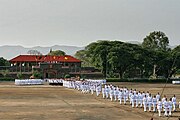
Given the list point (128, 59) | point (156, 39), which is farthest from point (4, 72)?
point (156, 39)

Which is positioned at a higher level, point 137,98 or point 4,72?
point 4,72

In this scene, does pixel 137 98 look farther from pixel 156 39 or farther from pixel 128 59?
pixel 156 39

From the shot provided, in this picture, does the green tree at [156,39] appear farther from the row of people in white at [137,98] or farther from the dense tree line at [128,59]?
the row of people in white at [137,98]

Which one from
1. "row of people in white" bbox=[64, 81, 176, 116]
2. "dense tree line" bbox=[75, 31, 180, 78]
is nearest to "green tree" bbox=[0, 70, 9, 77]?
"dense tree line" bbox=[75, 31, 180, 78]

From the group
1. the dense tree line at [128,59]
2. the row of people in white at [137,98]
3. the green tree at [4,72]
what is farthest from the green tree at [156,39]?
the row of people in white at [137,98]

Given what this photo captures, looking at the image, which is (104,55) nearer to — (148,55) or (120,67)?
(120,67)

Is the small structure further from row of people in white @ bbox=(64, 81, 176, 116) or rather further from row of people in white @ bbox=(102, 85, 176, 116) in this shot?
row of people in white @ bbox=(102, 85, 176, 116)

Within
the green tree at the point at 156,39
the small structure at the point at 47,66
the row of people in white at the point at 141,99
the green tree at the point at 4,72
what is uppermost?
Result: the green tree at the point at 156,39

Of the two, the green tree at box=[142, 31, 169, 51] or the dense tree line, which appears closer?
the dense tree line

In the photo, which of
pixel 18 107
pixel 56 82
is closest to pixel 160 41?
pixel 56 82

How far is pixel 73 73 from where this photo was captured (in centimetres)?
8756

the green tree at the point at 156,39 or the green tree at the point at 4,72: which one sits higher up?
the green tree at the point at 156,39

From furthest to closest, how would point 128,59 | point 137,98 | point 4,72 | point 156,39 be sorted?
point 156,39
point 4,72
point 128,59
point 137,98

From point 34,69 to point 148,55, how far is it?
24674 mm
